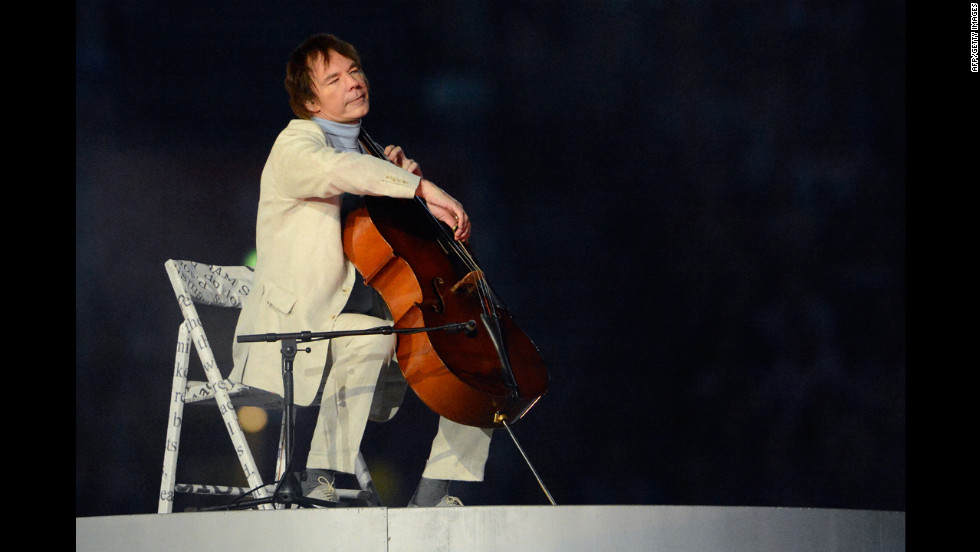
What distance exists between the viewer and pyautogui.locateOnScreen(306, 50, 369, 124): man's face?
2666 mm

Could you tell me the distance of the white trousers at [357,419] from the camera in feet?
8.04

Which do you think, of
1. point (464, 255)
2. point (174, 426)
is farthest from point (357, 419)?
point (174, 426)

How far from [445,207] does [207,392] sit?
783 mm

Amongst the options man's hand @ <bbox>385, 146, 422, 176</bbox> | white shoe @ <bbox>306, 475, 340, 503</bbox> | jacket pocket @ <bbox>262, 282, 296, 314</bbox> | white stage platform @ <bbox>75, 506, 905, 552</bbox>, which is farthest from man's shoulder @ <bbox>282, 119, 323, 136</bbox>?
white stage platform @ <bbox>75, 506, 905, 552</bbox>

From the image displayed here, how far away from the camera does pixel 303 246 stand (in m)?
2.57

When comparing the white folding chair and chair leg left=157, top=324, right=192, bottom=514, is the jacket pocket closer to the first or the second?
the white folding chair

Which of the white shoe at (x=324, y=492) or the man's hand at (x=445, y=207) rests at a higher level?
the man's hand at (x=445, y=207)

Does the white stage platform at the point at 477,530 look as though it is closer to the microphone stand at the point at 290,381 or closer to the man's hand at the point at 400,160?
the microphone stand at the point at 290,381

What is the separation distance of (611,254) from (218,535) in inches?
83.2

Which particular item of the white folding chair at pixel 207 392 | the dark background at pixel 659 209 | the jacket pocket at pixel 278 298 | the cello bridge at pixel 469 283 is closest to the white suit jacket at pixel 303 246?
the jacket pocket at pixel 278 298

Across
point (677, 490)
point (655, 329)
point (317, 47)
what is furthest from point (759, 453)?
point (317, 47)

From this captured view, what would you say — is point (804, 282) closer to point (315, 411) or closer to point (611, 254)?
point (611, 254)

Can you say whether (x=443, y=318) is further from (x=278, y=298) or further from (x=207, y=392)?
(x=207, y=392)

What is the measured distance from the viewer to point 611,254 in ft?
12.3
